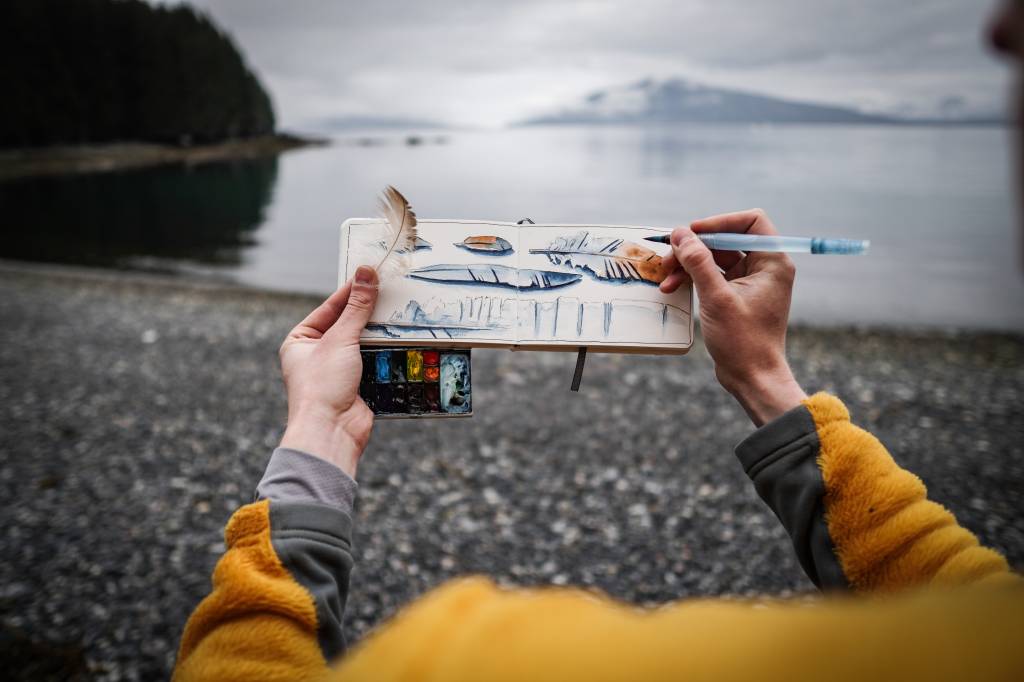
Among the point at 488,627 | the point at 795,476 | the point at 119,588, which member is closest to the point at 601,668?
the point at 488,627

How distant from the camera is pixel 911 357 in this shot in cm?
990

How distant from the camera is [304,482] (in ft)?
4.85

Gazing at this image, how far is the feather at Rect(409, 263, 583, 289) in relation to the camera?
2072 millimetres

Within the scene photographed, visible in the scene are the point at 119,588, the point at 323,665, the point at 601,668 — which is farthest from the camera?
the point at 119,588

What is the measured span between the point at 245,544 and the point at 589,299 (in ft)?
4.31

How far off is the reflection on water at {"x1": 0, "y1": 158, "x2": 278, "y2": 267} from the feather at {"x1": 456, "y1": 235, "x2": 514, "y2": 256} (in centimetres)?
2053

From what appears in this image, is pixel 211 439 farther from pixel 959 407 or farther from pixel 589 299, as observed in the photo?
pixel 959 407

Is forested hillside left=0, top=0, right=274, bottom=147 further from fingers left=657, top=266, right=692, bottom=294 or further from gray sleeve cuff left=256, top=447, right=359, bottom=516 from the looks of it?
fingers left=657, top=266, right=692, bottom=294

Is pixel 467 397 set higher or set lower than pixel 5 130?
lower

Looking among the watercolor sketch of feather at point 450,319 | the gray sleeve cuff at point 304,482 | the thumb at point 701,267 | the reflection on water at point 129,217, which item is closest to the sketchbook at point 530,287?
the watercolor sketch of feather at point 450,319

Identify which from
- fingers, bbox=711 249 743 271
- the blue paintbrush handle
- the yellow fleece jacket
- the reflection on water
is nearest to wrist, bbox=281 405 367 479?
the yellow fleece jacket

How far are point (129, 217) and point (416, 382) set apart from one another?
34.8 metres

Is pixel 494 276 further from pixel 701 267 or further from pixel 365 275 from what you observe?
pixel 701 267

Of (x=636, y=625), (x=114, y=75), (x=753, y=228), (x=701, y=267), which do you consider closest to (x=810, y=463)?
(x=701, y=267)
